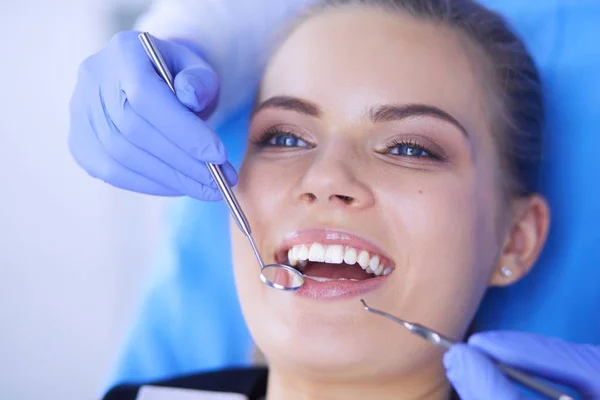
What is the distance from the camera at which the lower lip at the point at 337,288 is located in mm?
1111

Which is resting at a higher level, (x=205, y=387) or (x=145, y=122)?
(x=145, y=122)

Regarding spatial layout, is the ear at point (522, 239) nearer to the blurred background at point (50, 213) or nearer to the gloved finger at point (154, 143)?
the gloved finger at point (154, 143)

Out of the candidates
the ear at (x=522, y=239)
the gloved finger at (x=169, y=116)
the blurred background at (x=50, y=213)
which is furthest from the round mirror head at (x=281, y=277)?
the blurred background at (x=50, y=213)

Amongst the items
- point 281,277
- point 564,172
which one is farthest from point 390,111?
Result: point 564,172

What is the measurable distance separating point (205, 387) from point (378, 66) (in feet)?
2.73

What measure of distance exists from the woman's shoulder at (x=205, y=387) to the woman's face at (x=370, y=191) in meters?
0.35

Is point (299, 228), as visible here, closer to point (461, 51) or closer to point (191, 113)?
point (191, 113)

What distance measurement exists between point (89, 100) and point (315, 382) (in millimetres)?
679

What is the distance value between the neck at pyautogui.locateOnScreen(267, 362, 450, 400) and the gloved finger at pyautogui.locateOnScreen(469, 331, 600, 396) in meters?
0.26

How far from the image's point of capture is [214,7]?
4.81ft

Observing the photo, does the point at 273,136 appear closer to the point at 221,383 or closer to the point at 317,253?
the point at 317,253

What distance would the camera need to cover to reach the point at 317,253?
1.10 m

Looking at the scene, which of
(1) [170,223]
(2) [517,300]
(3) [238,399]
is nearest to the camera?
(3) [238,399]

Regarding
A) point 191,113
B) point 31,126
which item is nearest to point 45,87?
point 31,126
